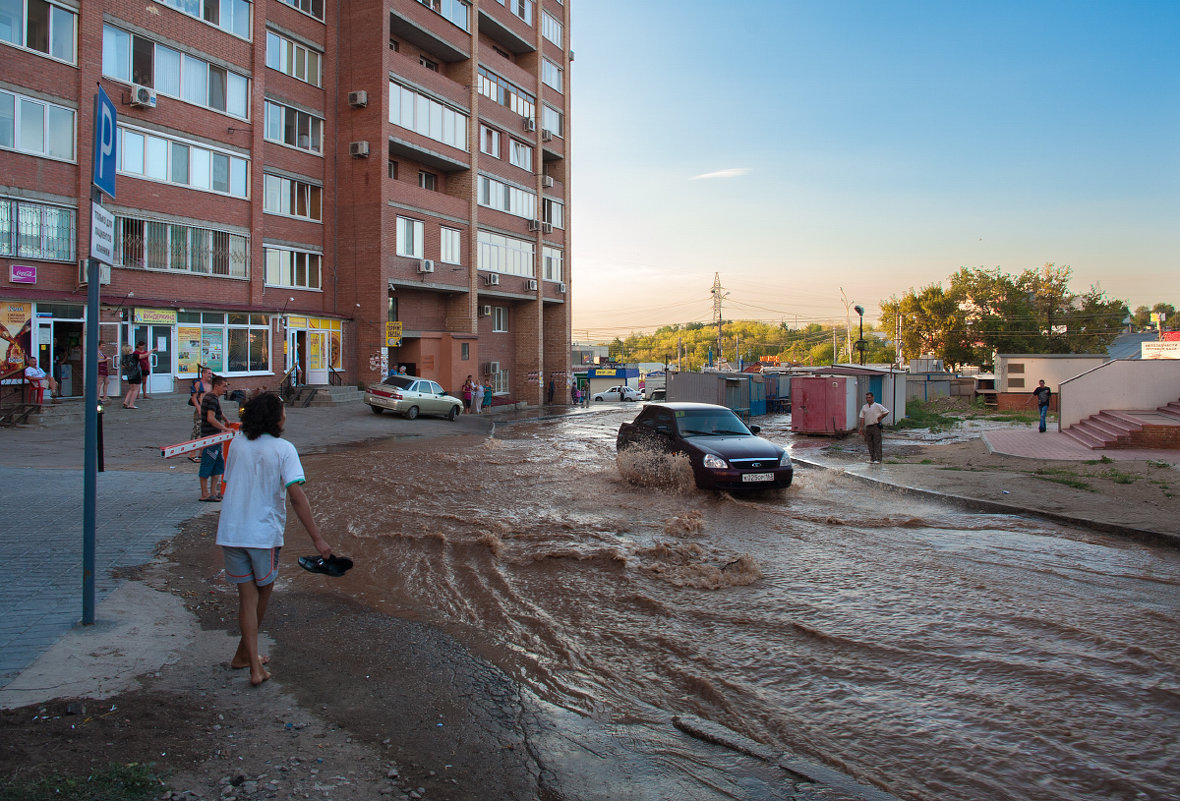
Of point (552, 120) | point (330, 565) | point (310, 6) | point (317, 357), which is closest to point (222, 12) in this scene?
point (310, 6)

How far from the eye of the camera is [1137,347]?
220ft

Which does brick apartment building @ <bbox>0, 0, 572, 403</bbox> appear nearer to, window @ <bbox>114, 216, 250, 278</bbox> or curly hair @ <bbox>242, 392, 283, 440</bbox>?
window @ <bbox>114, 216, 250, 278</bbox>

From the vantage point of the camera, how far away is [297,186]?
30.4m

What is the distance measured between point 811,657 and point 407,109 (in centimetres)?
3202

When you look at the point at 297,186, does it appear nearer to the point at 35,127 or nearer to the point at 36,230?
the point at 35,127

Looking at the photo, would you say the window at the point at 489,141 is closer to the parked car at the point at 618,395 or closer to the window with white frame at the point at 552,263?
the window with white frame at the point at 552,263

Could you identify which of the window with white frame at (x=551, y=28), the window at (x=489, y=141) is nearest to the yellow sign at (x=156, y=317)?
the window at (x=489, y=141)

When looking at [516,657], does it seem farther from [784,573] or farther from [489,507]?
[489,507]

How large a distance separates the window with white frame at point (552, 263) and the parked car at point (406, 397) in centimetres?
1689

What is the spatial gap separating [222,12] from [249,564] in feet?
92.2

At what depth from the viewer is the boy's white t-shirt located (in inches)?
177

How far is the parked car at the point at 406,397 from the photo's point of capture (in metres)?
26.2

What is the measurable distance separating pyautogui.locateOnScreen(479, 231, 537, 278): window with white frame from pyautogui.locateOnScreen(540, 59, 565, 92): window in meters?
9.95

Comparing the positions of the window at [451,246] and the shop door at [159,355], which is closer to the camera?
the shop door at [159,355]
